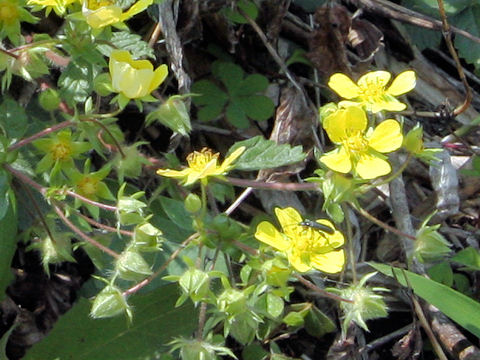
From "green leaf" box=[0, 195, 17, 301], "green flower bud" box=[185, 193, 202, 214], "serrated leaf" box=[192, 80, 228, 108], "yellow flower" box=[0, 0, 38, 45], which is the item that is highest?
"yellow flower" box=[0, 0, 38, 45]

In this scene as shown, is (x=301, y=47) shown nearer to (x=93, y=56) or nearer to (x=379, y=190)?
(x=379, y=190)

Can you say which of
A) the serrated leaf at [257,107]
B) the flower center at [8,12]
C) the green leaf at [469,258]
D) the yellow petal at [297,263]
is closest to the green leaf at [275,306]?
the yellow petal at [297,263]

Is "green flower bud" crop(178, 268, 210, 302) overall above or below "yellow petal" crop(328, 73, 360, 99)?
below

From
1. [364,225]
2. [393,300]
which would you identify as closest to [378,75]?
[364,225]

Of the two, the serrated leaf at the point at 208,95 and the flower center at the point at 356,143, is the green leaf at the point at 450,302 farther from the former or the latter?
the serrated leaf at the point at 208,95

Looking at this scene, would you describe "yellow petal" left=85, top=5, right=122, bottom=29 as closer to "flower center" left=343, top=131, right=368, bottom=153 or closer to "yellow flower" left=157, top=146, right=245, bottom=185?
"yellow flower" left=157, top=146, right=245, bottom=185

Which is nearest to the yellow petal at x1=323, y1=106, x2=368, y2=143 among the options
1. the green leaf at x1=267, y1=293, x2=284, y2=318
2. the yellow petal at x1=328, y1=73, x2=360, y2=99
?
the yellow petal at x1=328, y1=73, x2=360, y2=99

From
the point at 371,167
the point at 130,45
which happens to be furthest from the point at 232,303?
the point at 130,45
